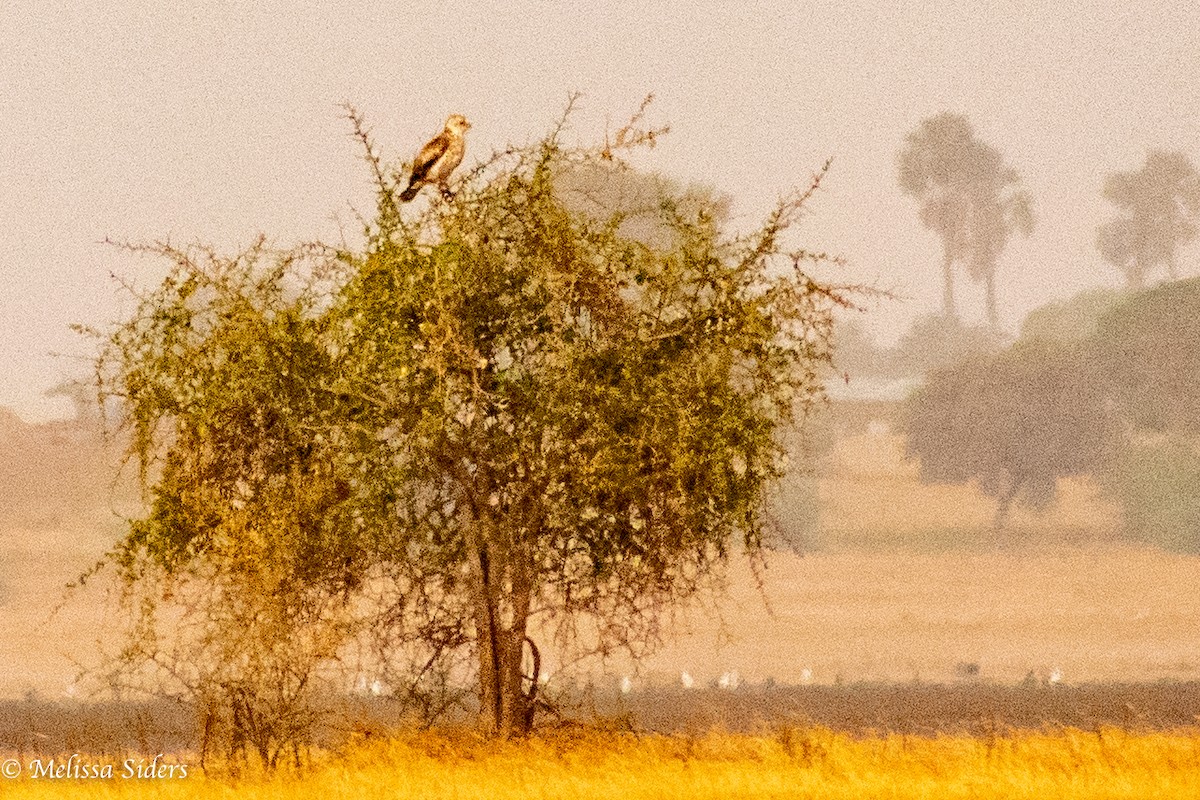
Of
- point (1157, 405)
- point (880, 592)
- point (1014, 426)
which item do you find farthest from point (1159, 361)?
point (880, 592)

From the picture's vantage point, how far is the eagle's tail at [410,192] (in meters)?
19.1

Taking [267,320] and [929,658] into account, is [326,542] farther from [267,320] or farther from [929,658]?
[929,658]

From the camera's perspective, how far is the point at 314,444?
18.9m

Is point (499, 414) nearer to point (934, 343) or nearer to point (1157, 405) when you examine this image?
point (1157, 405)

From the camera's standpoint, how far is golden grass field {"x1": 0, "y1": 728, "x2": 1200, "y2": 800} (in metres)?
16.9

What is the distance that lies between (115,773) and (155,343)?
4.44m

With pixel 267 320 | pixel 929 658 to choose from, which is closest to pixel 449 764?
pixel 267 320

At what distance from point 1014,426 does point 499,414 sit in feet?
225

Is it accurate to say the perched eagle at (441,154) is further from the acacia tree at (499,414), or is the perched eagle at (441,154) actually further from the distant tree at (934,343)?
the distant tree at (934,343)

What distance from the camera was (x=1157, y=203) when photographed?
124 metres

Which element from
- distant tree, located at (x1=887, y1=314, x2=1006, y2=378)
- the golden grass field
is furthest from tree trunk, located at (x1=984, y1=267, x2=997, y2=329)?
the golden grass field

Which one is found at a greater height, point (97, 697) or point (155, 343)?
point (155, 343)

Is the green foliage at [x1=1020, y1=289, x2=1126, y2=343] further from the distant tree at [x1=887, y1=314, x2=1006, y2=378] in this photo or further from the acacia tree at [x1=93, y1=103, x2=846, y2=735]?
the acacia tree at [x1=93, y1=103, x2=846, y2=735]

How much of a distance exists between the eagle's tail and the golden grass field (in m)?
5.64
